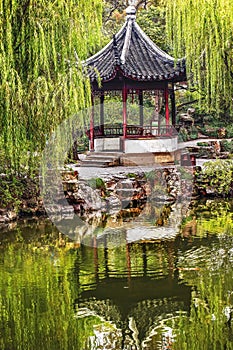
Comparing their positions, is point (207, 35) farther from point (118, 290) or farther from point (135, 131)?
point (118, 290)

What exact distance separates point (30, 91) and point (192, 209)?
4.04m

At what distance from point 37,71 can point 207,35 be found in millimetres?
5659

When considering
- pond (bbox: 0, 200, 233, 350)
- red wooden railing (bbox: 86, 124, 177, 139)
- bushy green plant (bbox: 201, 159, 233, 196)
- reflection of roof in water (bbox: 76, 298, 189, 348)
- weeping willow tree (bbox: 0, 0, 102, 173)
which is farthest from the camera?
red wooden railing (bbox: 86, 124, 177, 139)

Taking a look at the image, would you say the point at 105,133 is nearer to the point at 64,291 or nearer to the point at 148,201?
the point at 148,201

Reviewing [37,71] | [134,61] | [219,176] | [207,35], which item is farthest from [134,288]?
[134,61]

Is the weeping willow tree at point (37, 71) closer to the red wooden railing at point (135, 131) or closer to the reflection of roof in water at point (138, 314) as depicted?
the reflection of roof in water at point (138, 314)

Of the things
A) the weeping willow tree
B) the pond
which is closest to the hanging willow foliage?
the weeping willow tree

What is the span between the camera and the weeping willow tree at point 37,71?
8773mm

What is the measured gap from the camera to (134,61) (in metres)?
14.2

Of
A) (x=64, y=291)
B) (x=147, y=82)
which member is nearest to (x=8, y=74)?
(x=64, y=291)

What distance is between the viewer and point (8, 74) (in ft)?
28.7

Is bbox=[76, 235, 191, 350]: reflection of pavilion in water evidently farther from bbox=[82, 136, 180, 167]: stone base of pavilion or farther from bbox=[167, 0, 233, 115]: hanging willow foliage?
bbox=[167, 0, 233, 115]: hanging willow foliage

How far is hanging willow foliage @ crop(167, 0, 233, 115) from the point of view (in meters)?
13.1

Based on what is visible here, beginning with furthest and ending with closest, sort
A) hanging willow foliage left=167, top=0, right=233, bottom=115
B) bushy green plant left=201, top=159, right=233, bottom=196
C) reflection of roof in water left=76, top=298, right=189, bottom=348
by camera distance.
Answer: hanging willow foliage left=167, top=0, right=233, bottom=115 < bushy green plant left=201, top=159, right=233, bottom=196 < reflection of roof in water left=76, top=298, right=189, bottom=348
